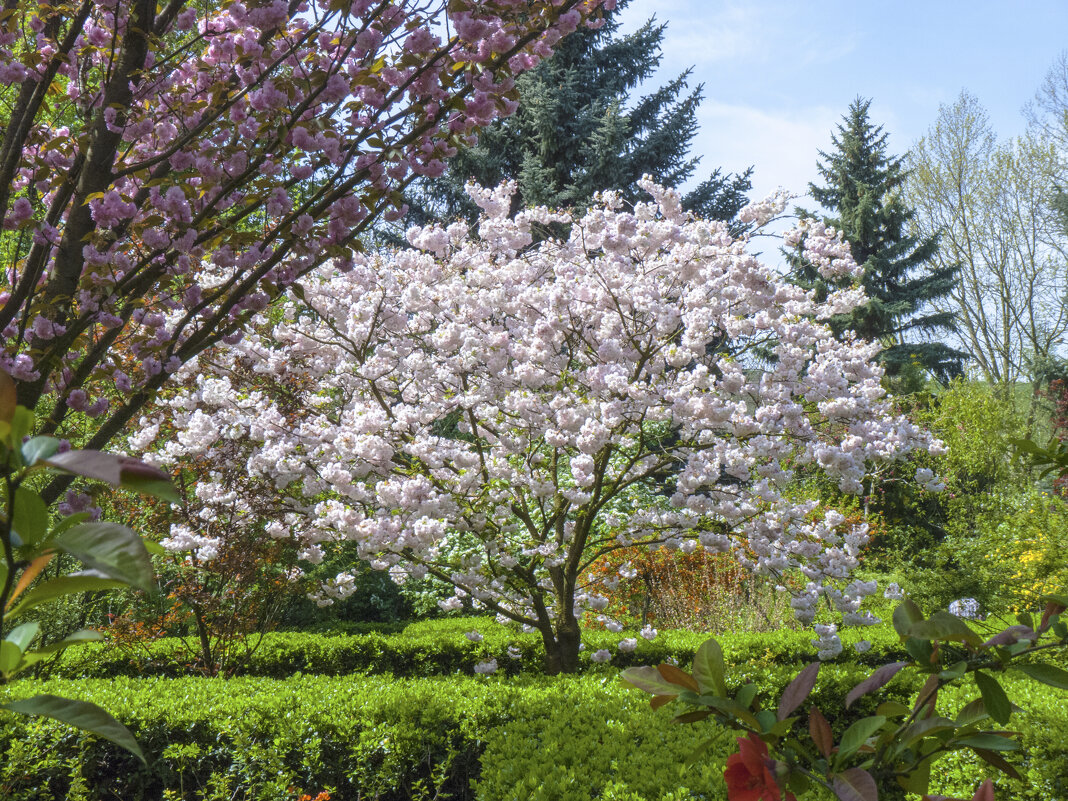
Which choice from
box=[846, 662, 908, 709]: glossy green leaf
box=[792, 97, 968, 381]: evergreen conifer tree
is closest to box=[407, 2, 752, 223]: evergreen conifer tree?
box=[792, 97, 968, 381]: evergreen conifer tree

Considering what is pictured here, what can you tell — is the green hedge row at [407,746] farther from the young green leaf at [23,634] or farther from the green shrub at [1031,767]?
the young green leaf at [23,634]

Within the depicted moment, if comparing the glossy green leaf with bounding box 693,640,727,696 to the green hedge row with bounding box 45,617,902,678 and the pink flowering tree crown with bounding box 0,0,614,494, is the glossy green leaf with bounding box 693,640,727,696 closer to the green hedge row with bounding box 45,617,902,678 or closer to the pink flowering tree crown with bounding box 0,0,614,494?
the pink flowering tree crown with bounding box 0,0,614,494

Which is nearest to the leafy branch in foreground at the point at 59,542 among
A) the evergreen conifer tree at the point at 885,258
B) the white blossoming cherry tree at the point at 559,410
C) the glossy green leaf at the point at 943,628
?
the glossy green leaf at the point at 943,628

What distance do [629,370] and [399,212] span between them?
281 centimetres

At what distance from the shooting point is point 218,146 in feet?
7.69

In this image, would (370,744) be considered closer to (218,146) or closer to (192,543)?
(192,543)

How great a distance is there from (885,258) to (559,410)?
18230mm

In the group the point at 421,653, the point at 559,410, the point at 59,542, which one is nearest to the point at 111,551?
the point at 59,542

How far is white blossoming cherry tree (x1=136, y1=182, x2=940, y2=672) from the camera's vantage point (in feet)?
14.5

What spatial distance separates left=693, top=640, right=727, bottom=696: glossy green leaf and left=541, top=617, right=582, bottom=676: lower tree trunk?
→ 14.8 ft

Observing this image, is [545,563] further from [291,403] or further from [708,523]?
[291,403]

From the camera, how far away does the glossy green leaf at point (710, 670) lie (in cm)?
99

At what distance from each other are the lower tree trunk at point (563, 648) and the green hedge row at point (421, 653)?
31.7 inches

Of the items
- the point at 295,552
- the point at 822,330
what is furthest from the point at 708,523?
the point at 295,552
